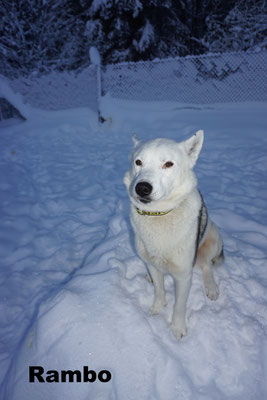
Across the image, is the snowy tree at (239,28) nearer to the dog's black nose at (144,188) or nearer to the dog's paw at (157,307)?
the dog's black nose at (144,188)

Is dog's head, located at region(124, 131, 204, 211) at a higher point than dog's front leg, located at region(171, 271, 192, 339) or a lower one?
higher

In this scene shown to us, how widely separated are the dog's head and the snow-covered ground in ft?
3.47

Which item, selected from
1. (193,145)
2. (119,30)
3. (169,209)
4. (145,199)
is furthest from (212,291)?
(119,30)

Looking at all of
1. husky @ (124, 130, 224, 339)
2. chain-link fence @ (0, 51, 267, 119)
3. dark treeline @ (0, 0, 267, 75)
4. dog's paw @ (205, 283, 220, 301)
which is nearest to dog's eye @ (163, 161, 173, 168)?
husky @ (124, 130, 224, 339)

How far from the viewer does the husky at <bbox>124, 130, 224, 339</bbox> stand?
1.67m

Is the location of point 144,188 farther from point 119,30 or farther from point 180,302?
point 119,30

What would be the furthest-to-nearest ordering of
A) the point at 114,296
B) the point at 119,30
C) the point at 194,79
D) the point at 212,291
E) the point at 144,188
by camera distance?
the point at 119,30, the point at 194,79, the point at 212,291, the point at 114,296, the point at 144,188

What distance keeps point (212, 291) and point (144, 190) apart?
1332 millimetres

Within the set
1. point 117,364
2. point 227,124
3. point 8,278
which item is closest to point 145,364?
point 117,364

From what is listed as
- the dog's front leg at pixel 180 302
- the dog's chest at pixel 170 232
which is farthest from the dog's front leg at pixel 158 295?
the dog's chest at pixel 170 232

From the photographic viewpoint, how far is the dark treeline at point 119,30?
11133 millimetres

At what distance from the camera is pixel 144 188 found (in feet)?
5.11

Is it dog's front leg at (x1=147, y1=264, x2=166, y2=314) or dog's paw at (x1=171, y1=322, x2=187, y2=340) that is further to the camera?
dog's front leg at (x1=147, y1=264, x2=166, y2=314)

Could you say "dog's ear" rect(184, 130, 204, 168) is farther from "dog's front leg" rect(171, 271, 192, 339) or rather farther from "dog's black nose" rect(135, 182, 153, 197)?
"dog's front leg" rect(171, 271, 192, 339)
